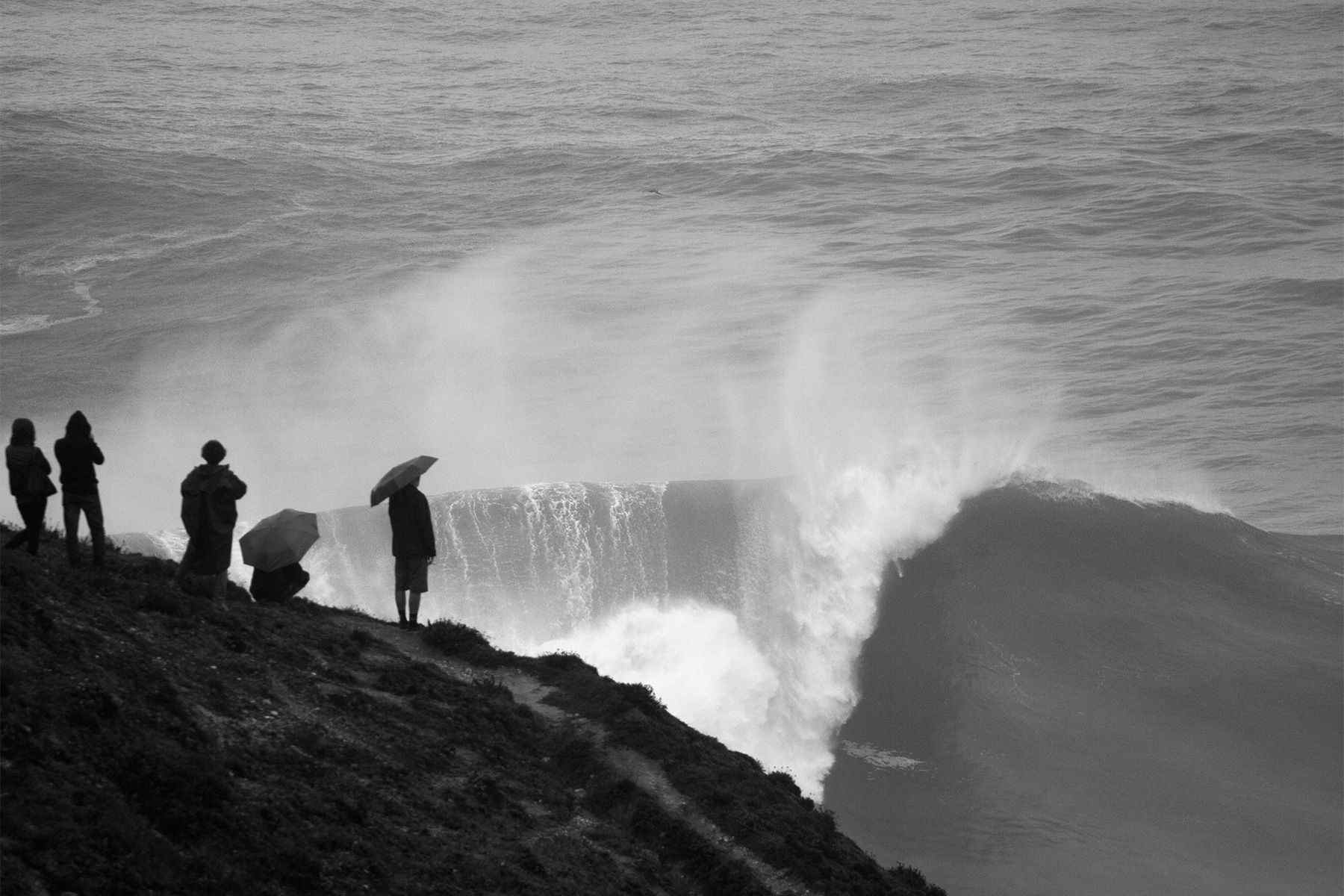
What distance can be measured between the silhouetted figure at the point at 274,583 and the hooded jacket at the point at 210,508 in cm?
226

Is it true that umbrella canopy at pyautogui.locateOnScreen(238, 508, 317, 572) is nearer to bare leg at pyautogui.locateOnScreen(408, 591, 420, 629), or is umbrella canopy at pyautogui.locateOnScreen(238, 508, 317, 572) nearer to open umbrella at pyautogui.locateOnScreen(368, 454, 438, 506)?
open umbrella at pyautogui.locateOnScreen(368, 454, 438, 506)

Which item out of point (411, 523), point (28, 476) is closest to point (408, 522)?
point (411, 523)

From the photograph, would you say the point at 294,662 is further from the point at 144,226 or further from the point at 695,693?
the point at 144,226

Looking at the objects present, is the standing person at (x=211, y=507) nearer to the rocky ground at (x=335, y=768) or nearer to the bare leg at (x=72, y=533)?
the rocky ground at (x=335, y=768)

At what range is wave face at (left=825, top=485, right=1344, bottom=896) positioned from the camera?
22141 millimetres

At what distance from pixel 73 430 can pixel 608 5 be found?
314 feet

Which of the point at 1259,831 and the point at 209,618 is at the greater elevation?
the point at 209,618

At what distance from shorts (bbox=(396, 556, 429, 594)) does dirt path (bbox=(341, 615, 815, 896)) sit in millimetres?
537

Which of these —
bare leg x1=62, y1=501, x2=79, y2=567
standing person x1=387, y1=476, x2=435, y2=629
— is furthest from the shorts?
bare leg x1=62, y1=501, x2=79, y2=567

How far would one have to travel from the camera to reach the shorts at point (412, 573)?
13.7 meters

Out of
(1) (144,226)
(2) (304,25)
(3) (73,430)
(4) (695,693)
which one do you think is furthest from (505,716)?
(2) (304,25)

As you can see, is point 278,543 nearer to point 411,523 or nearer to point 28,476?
point 411,523

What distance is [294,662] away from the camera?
38.1 ft

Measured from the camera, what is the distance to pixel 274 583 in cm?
1405
